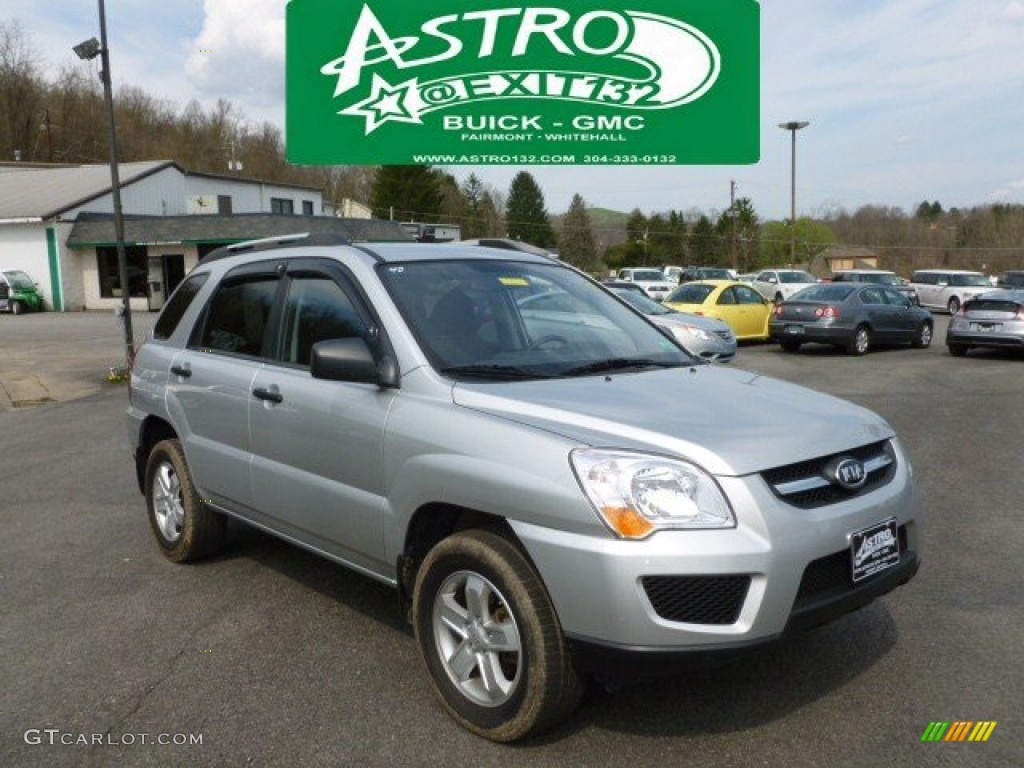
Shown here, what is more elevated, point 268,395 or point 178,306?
point 178,306

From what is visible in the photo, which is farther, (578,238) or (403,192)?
(578,238)

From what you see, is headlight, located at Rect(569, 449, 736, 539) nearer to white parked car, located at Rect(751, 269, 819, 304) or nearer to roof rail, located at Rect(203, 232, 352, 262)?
roof rail, located at Rect(203, 232, 352, 262)

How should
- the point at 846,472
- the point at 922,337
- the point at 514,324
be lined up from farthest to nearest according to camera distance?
the point at 922,337, the point at 514,324, the point at 846,472

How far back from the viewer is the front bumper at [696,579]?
2736mm

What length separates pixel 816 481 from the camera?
3004 mm

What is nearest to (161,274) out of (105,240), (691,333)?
(105,240)

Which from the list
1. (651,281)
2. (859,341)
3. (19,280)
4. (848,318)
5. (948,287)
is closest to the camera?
(848,318)

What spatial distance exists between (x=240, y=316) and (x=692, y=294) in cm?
1496

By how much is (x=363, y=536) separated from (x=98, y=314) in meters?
35.2

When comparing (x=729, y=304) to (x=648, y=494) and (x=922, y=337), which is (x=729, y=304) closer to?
(x=922, y=337)

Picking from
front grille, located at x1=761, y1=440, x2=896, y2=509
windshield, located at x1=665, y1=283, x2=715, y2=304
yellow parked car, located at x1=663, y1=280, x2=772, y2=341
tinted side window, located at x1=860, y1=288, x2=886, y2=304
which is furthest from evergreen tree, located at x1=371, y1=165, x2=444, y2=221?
front grille, located at x1=761, y1=440, x2=896, y2=509

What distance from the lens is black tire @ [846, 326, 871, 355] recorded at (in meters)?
18.0

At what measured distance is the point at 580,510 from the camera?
280cm

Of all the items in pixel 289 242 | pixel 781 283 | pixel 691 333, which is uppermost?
pixel 289 242
